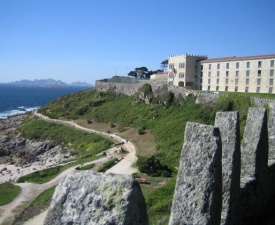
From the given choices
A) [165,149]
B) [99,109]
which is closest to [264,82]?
[165,149]

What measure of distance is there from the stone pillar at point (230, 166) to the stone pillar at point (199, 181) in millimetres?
1005

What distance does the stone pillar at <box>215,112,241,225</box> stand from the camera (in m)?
7.39

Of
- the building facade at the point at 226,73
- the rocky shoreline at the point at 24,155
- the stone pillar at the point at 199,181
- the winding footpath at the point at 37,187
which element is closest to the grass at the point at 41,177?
the winding footpath at the point at 37,187

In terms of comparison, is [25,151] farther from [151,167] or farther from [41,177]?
[151,167]

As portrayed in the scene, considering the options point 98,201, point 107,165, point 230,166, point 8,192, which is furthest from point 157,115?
point 98,201

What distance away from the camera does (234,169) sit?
24.7 feet

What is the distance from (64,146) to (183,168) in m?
46.9

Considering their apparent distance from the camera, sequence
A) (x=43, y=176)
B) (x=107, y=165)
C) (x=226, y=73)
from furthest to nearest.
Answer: (x=226, y=73)
(x=43, y=176)
(x=107, y=165)

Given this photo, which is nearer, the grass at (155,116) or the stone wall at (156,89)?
the grass at (155,116)

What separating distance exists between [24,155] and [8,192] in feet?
83.9

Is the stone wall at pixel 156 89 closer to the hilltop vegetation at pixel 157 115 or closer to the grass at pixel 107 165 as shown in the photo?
the hilltop vegetation at pixel 157 115

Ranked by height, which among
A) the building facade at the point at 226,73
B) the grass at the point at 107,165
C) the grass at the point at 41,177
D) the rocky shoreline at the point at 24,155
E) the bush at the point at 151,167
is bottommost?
the rocky shoreline at the point at 24,155

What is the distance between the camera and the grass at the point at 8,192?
2585 centimetres

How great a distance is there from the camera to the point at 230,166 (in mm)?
7457
